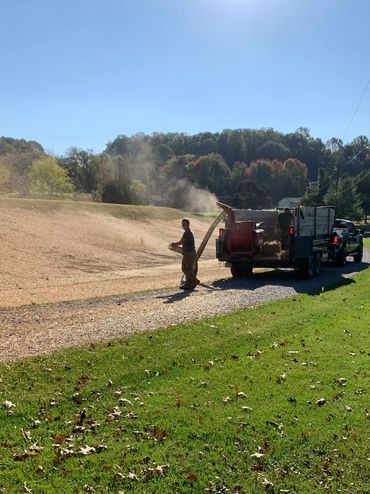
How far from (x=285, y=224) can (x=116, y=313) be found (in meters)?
8.51

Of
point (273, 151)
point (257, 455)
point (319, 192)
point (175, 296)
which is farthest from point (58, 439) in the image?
point (273, 151)

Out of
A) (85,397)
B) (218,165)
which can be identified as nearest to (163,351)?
(85,397)

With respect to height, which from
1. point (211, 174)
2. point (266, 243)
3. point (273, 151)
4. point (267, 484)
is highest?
point (273, 151)

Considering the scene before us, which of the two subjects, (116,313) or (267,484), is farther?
(116,313)

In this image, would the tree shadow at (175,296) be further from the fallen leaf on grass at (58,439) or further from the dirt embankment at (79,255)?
the fallen leaf on grass at (58,439)

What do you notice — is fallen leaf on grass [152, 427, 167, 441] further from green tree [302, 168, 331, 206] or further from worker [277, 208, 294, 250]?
green tree [302, 168, 331, 206]

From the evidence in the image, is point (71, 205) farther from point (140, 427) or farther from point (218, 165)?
point (218, 165)

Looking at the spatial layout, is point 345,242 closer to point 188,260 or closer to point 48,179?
point 188,260

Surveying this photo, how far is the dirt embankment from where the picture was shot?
56.0 ft

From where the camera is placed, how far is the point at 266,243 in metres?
18.0

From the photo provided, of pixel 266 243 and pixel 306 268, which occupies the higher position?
pixel 266 243

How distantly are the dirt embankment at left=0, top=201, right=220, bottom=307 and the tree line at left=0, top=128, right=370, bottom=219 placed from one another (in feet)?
89.8

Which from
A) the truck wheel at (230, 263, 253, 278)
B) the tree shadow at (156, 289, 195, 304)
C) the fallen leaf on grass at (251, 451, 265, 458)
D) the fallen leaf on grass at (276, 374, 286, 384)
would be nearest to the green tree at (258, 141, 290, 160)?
the truck wheel at (230, 263, 253, 278)

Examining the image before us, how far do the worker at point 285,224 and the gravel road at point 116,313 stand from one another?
5.16ft
